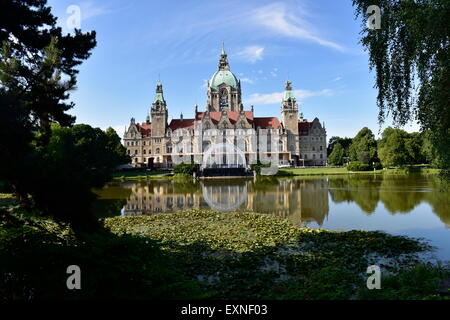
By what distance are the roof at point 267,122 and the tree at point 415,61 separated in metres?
73.1

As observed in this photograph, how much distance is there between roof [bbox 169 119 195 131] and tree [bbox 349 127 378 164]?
4195 cm

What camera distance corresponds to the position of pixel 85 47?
762 centimetres

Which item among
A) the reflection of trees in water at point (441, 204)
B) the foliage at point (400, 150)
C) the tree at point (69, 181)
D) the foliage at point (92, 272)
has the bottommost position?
the reflection of trees in water at point (441, 204)

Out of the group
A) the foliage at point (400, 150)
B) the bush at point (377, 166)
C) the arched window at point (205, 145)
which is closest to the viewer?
A: the foliage at point (400, 150)

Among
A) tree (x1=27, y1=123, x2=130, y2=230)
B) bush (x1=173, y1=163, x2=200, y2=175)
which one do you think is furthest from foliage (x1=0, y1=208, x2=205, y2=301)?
bush (x1=173, y1=163, x2=200, y2=175)

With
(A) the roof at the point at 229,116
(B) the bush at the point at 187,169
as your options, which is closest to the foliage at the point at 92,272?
(B) the bush at the point at 187,169

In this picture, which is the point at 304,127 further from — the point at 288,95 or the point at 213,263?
the point at 213,263

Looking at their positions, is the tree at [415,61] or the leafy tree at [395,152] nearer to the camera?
the tree at [415,61]

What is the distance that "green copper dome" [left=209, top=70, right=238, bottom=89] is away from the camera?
88.5m

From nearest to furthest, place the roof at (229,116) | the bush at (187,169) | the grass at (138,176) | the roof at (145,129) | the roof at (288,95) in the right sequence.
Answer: the bush at (187,169), the grass at (138,176), the roof at (229,116), the roof at (288,95), the roof at (145,129)

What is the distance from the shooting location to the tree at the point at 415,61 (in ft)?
24.2

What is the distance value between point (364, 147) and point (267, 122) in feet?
86.9

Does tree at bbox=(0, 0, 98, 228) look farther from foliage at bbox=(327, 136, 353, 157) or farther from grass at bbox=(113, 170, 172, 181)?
foliage at bbox=(327, 136, 353, 157)

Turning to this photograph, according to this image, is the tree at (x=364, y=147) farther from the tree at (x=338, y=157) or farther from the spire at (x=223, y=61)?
the spire at (x=223, y=61)
